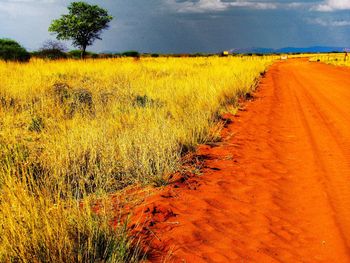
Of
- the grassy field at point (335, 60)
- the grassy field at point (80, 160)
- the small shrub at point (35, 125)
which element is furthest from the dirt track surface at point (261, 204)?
Answer: the grassy field at point (335, 60)

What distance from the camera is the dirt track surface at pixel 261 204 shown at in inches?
130

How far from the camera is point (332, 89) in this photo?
14.8 m

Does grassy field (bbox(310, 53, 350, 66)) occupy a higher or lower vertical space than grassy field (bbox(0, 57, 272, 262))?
higher

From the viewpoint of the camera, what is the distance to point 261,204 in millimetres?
4293

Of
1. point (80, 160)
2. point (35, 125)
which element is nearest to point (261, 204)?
point (80, 160)

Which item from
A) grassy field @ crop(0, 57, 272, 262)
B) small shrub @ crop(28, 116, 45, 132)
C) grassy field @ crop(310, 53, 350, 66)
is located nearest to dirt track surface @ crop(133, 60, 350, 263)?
grassy field @ crop(0, 57, 272, 262)

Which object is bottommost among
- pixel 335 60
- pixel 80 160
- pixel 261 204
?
pixel 261 204

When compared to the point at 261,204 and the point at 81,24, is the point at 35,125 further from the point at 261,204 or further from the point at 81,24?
the point at 81,24

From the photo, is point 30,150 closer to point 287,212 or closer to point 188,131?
point 188,131

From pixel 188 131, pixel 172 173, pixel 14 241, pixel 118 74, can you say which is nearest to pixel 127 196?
pixel 172 173

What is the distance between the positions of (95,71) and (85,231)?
45.0 feet

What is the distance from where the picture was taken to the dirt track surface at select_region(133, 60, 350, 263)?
3.29 metres

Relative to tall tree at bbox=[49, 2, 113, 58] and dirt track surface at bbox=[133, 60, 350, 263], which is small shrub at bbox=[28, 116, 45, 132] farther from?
tall tree at bbox=[49, 2, 113, 58]

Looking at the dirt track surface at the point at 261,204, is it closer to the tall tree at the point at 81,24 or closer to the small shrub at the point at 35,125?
the small shrub at the point at 35,125
